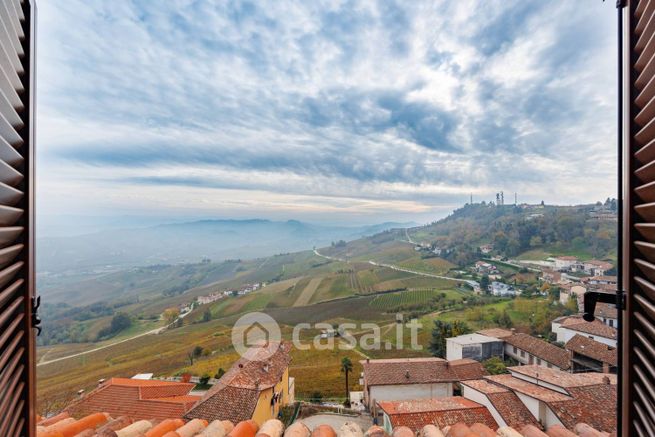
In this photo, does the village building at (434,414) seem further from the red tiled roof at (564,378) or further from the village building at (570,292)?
the village building at (570,292)

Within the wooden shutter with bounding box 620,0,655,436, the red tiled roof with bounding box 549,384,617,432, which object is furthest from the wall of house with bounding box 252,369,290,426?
the wooden shutter with bounding box 620,0,655,436

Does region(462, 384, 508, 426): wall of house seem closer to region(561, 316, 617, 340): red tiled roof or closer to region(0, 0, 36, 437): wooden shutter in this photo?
region(0, 0, 36, 437): wooden shutter

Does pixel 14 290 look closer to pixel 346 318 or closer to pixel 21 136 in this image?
pixel 21 136

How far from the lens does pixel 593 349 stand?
14.6m

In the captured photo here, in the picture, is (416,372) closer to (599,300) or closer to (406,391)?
(406,391)

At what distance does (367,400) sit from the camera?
11.9 meters

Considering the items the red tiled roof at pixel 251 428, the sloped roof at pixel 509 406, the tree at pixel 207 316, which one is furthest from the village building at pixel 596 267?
the tree at pixel 207 316

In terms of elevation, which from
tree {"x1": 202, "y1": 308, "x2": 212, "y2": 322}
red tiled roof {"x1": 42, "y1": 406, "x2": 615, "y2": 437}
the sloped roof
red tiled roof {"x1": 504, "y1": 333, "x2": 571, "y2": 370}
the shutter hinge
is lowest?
tree {"x1": 202, "y1": 308, "x2": 212, "y2": 322}

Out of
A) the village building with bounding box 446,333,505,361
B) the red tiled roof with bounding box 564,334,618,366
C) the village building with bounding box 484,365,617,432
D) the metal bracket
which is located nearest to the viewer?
the metal bracket

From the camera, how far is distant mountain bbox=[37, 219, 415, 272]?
7856cm

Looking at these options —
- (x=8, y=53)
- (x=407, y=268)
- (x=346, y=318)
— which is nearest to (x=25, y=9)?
(x=8, y=53)

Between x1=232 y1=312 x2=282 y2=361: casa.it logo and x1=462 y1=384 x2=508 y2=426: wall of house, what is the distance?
1328 centimetres

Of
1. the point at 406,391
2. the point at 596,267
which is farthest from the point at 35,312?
the point at 596,267

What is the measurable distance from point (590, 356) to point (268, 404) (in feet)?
49.3
